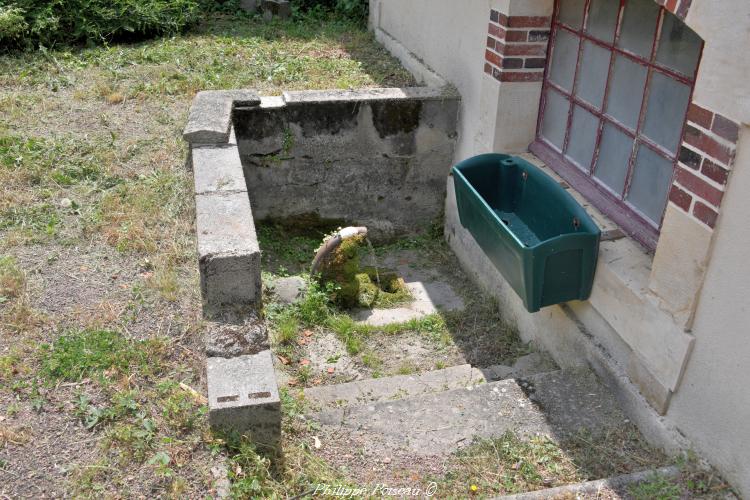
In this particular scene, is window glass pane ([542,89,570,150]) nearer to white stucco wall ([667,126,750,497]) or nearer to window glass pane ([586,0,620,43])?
window glass pane ([586,0,620,43])

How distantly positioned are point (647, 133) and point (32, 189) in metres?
4.00

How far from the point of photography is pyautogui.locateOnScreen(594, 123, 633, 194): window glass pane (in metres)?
4.06

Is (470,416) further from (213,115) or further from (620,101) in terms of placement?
(213,115)

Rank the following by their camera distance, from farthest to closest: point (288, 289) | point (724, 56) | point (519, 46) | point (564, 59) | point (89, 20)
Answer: point (89, 20)
point (288, 289)
point (519, 46)
point (564, 59)
point (724, 56)

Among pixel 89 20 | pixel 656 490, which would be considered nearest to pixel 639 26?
pixel 656 490

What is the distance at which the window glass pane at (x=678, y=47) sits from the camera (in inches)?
134

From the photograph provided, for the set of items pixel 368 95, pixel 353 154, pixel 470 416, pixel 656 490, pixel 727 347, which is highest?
pixel 368 95

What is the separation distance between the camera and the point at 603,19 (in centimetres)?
418

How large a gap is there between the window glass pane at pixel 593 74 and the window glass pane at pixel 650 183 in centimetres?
56

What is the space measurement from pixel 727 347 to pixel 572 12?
98.9 inches

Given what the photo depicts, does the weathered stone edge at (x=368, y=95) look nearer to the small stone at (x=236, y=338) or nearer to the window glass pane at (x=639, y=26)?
Answer: the window glass pane at (x=639, y=26)

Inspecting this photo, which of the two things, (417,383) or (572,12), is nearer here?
(417,383)

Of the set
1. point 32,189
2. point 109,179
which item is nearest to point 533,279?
point 109,179

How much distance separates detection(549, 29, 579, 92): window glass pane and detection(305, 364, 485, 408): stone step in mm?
2010
